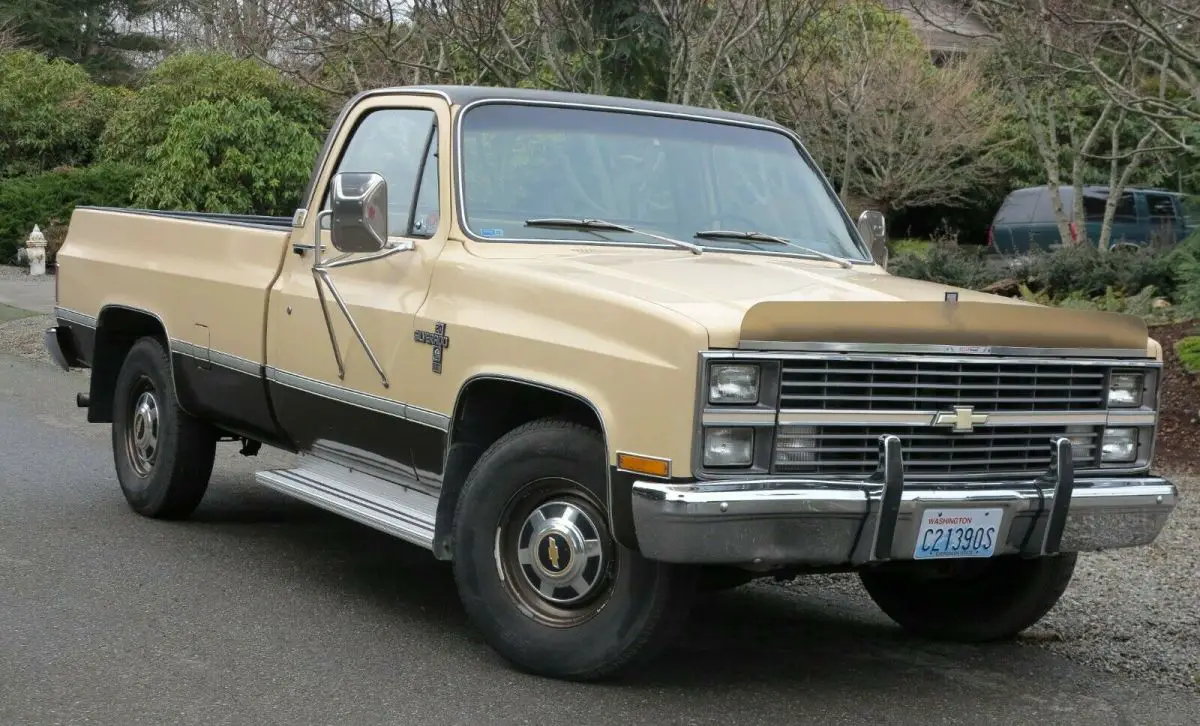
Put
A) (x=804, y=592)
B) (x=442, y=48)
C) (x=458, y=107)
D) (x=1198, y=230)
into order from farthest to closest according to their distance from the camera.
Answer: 1. (x=442, y=48)
2. (x=1198, y=230)
3. (x=804, y=592)
4. (x=458, y=107)

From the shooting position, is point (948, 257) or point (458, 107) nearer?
point (458, 107)

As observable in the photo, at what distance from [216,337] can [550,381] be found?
256 cm

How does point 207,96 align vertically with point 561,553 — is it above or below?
above

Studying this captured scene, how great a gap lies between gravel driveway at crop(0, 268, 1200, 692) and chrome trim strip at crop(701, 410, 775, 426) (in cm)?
194

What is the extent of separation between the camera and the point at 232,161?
84.6ft

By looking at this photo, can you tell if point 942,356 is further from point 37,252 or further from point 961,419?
point 37,252

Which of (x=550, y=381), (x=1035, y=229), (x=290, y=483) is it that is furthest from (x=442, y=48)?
(x=1035, y=229)

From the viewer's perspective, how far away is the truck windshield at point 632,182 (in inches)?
240

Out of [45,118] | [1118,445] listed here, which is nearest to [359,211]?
[1118,445]

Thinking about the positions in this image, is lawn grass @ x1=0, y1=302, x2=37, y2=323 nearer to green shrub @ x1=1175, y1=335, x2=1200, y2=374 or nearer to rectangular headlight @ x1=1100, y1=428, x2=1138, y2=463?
green shrub @ x1=1175, y1=335, x2=1200, y2=374

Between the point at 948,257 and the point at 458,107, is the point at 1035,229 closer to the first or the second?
the point at 948,257

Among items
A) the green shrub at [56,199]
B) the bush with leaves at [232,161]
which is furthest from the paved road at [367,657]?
the green shrub at [56,199]

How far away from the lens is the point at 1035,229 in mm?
26422

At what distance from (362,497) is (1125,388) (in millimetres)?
2831
